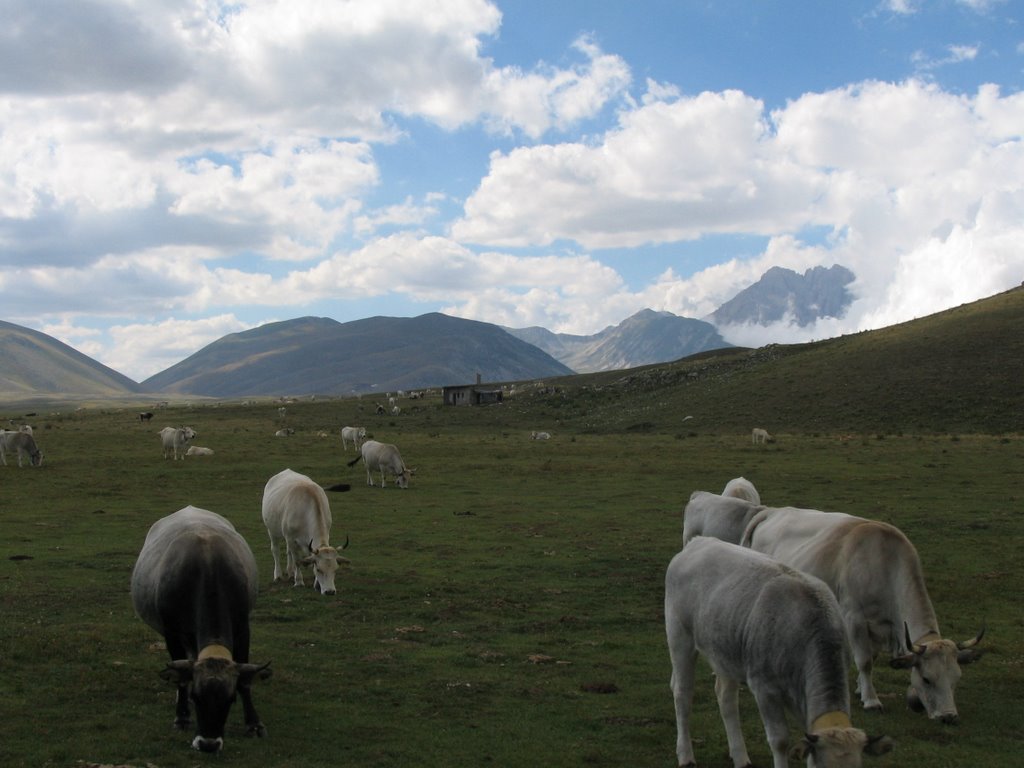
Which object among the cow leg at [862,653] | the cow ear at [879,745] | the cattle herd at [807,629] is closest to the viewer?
the cow ear at [879,745]

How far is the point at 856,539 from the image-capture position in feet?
39.7

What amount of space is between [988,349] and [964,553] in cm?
6808

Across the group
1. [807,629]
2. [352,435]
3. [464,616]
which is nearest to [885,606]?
[807,629]

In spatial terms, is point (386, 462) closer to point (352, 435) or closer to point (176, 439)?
point (176, 439)

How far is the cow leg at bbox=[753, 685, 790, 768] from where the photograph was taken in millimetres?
8203

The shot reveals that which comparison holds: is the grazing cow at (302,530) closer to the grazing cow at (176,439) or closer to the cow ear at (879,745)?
the cow ear at (879,745)

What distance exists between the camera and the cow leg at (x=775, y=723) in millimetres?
8203

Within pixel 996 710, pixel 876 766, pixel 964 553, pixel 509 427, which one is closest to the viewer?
pixel 876 766

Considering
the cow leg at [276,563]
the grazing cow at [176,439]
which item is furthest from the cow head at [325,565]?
the grazing cow at [176,439]

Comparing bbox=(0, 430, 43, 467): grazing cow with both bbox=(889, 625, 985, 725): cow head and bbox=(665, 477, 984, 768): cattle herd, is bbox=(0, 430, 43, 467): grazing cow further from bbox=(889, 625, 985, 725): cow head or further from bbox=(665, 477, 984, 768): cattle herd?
bbox=(889, 625, 985, 725): cow head

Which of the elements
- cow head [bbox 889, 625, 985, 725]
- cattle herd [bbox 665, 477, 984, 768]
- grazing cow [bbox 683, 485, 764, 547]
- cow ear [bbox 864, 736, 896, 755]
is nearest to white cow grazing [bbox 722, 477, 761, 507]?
grazing cow [bbox 683, 485, 764, 547]

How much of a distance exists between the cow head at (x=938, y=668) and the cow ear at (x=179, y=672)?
8049 millimetres

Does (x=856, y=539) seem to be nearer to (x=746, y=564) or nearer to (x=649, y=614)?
(x=746, y=564)

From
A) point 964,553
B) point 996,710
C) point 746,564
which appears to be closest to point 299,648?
point 746,564
